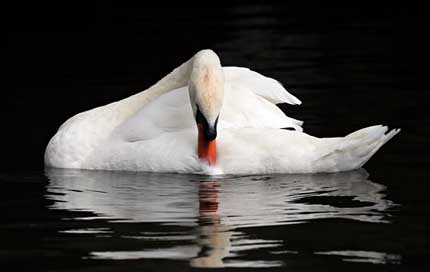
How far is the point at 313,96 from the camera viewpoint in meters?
13.5

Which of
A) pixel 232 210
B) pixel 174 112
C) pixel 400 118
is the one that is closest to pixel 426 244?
pixel 232 210

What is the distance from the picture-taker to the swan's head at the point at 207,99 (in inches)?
380

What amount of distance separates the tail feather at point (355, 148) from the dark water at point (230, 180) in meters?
0.11

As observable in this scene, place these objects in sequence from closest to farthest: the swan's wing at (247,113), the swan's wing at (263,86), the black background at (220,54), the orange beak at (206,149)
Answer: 1. the orange beak at (206,149)
2. the swan's wing at (247,113)
3. the swan's wing at (263,86)
4. the black background at (220,54)

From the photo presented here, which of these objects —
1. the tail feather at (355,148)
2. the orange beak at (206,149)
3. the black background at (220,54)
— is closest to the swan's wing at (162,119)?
the orange beak at (206,149)

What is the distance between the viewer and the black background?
12.5 meters

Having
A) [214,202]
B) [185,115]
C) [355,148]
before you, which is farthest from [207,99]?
[355,148]

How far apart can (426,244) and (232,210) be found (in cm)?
151

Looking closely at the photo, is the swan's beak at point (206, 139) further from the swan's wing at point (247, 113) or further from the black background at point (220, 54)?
the black background at point (220, 54)

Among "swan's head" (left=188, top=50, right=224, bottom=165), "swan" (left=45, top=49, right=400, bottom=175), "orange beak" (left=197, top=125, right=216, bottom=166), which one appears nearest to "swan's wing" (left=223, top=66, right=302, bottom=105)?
"swan" (left=45, top=49, right=400, bottom=175)

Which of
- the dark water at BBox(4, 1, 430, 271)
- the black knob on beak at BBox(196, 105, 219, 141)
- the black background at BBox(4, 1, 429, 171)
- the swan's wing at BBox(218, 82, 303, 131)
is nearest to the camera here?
the dark water at BBox(4, 1, 430, 271)

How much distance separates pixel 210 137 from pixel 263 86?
134 cm

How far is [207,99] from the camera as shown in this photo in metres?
9.68

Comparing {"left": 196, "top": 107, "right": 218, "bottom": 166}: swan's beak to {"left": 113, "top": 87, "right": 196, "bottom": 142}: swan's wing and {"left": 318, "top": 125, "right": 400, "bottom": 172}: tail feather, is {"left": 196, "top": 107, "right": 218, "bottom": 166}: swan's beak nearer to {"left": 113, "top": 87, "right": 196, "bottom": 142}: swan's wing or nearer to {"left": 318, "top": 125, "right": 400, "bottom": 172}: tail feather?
{"left": 113, "top": 87, "right": 196, "bottom": 142}: swan's wing
